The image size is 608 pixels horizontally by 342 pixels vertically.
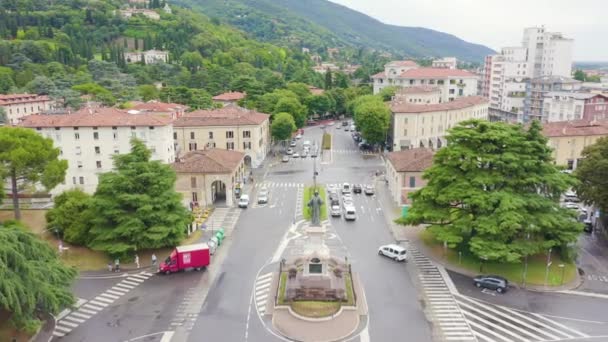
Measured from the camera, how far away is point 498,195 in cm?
3931

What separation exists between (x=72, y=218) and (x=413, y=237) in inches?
1324

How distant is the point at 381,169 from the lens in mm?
82125

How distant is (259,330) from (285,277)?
776 cm

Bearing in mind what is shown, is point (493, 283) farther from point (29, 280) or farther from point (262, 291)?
point (29, 280)

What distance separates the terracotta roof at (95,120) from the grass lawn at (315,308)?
128ft

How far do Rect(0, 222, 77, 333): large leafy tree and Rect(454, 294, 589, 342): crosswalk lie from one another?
27083mm

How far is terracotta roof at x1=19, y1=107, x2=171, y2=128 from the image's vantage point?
210ft

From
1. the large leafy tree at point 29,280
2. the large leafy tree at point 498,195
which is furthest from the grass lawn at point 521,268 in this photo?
the large leafy tree at point 29,280

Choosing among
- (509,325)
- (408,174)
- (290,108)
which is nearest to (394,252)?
(509,325)

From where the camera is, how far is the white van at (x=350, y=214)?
2176 inches

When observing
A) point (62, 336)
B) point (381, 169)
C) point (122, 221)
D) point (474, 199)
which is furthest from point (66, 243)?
point (381, 169)

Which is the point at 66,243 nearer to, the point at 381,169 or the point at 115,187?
the point at 115,187

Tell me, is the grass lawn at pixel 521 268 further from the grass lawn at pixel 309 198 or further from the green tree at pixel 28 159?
the green tree at pixel 28 159

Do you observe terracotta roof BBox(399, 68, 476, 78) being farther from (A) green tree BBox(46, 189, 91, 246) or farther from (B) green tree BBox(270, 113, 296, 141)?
(A) green tree BBox(46, 189, 91, 246)
